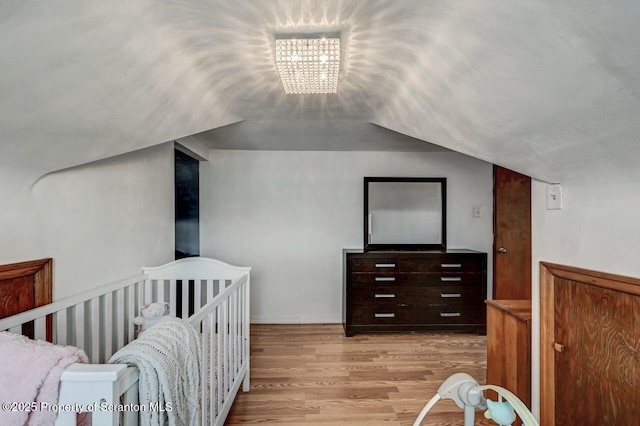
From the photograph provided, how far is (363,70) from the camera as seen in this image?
1712mm

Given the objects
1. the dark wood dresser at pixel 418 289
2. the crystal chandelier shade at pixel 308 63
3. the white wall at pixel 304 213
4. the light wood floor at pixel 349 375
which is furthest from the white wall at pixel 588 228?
the white wall at pixel 304 213

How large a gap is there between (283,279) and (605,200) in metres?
3.12

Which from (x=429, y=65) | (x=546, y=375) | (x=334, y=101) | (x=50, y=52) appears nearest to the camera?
(x=50, y=52)

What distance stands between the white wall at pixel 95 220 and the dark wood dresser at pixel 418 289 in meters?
1.84

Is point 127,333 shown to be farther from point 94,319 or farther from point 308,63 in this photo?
point 308,63

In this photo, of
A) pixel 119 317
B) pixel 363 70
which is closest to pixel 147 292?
pixel 119 317

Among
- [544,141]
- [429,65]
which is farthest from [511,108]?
[429,65]

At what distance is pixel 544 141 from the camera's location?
53.1 inches

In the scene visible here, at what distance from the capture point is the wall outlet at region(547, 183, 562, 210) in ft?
5.34

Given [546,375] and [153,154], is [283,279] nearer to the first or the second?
[153,154]

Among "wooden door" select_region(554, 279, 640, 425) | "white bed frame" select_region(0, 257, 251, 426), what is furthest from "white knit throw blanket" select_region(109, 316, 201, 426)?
"wooden door" select_region(554, 279, 640, 425)

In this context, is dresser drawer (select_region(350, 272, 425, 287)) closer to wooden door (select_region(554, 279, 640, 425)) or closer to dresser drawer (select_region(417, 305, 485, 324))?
dresser drawer (select_region(417, 305, 485, 324))

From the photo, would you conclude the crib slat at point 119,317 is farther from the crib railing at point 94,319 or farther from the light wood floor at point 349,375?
the light wood floor at point 349,375

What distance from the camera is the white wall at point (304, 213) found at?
394cm
